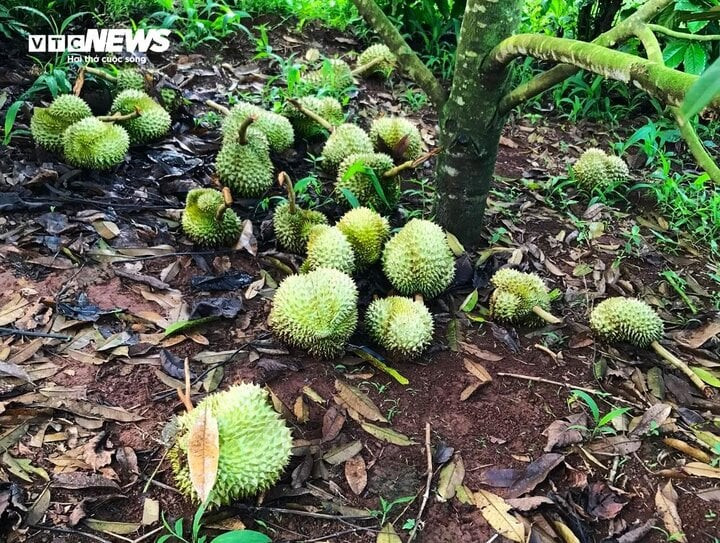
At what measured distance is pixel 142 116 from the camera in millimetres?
3561

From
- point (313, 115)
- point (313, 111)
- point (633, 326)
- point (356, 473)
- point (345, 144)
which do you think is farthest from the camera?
point (313, 111)

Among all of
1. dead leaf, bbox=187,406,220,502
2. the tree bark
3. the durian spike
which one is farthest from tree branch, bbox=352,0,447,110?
dead leaf, bbox=187,406,220,502

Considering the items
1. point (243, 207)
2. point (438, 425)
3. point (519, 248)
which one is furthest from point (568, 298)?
point (243, 207)

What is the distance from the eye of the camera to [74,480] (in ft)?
6.40

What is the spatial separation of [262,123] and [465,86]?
1328 mm

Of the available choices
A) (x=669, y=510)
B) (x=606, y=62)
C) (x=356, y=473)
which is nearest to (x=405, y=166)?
(x=606, y=62)

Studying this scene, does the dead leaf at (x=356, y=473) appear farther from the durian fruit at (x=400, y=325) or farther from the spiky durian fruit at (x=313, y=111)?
the spiky durian fruit at (x=313, y=111)

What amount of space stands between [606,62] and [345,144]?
72.6 inches

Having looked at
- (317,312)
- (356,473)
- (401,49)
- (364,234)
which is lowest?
(356,473)

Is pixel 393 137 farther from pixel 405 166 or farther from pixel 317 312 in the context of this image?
pixel 317 312

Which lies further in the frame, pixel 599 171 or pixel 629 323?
pixel 599 171

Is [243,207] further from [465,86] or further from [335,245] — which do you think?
[465,86]

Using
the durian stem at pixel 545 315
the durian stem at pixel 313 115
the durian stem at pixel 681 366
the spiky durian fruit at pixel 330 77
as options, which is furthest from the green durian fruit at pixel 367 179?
the durian stem at pixel 681 366

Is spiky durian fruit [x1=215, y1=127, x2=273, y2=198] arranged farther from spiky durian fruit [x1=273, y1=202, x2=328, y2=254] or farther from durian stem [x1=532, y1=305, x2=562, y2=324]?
durian stem [x1=532, y1=305, x2=562, y2=324]
